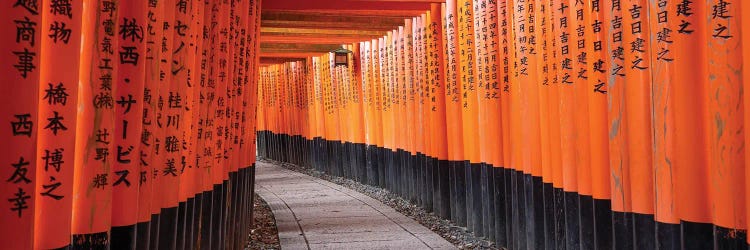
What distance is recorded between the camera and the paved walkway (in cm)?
782

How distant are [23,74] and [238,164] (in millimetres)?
5736

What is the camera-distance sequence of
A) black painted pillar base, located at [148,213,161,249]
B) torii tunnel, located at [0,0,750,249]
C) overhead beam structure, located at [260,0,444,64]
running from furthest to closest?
1. overhead beam structure, located at [260,0,444,64]
2. black painted pillar base, located at [148,213,161,249]
3. torii tunnel, located at [0,0,750,249]

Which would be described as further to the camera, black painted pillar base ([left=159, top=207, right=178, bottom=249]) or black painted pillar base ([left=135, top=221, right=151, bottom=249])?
black painted pillar base ([left=159, top=207, right=178, bottom=249])

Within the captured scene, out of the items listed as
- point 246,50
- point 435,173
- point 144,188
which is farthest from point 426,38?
point 144,188

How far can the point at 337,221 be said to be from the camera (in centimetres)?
952

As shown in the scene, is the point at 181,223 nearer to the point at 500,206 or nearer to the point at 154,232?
the point at 154,232

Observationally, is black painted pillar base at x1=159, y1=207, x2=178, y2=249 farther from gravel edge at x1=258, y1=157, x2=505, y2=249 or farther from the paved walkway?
gravel edge at x1=258, y1=157, x2=505, y2=249

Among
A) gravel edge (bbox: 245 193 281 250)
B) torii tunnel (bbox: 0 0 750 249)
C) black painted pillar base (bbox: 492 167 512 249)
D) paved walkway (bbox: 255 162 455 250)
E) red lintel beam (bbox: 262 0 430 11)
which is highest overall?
red lintel beam (bbox: 262 0 430 11)

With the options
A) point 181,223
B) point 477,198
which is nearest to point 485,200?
point 477,198

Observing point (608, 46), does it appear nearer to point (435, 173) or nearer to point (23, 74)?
point (23, 74)

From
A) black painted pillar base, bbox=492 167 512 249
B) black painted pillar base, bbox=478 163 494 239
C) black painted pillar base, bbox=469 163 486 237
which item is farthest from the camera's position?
black painted pillar base, bbox=469 163 486 237

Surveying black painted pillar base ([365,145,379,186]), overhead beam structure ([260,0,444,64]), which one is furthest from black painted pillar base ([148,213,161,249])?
black painted pillar base ([365,145,379,186])

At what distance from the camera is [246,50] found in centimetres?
730

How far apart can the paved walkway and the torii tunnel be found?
0.76 meters
